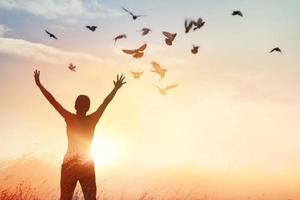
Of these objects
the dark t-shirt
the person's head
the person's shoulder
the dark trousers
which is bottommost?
the dark trousers

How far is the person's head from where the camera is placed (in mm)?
6434

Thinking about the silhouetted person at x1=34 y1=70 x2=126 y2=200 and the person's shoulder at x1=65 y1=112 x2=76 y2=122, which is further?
the person's shoulder at x1=65 y1=112 x2=76 y2=122

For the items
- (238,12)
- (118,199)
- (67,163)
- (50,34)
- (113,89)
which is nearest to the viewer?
(67,163)

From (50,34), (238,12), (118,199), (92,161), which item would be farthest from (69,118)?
(238,12)

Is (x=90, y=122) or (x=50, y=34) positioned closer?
(x=90, y=122)

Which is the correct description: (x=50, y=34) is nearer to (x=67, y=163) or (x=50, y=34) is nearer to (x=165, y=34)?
(x=165, y=34)

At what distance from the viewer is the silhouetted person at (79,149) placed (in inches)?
247

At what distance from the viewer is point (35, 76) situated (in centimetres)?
706

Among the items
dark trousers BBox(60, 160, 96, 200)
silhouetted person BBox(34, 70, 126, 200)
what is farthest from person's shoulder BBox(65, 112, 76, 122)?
dark trousers BBox(60, 160, 96, 200)

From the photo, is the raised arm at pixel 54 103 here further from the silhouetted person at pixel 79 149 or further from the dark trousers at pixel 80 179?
the dark trousers at pixel 80 179

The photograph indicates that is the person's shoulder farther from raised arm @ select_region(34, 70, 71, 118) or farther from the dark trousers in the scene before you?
the dark trousers

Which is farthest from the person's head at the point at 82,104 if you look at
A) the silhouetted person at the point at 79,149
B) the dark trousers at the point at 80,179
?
the dark trousers at the point at 80,179

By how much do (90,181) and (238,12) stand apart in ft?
25.4

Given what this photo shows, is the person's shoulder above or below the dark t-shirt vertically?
above
